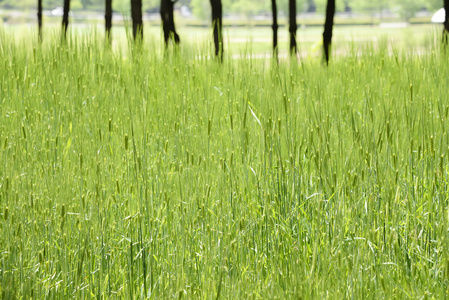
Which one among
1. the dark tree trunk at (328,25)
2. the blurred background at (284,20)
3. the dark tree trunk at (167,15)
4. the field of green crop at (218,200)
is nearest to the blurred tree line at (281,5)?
the blurred background at (284,20)

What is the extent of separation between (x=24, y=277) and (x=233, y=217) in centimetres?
81

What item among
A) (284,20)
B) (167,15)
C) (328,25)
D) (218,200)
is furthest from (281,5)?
(218,200)

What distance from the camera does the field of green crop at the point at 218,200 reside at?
1.82 meters

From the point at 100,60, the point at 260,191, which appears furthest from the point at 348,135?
the point at 100,60

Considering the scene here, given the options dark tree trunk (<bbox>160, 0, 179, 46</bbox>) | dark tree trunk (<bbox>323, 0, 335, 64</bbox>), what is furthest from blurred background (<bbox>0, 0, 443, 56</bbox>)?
dark tree trunk (<bbox>160, 0, 179, 46</bbox>)

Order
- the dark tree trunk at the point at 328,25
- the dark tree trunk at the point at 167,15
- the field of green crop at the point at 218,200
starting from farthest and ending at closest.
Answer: the dark tree trunk at the point at 167,15
the dark tree trunk at the point at 328,25
the field of green crop at the point at 218,200

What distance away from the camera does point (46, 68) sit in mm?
4309

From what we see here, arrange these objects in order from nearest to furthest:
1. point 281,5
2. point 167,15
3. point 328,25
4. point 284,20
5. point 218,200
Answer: point 218,200, point 328,25, point 167,15, point 281,5, point 284,20

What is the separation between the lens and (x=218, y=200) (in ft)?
6.98

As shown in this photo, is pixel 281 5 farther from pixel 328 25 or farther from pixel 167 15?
pixel 328 25

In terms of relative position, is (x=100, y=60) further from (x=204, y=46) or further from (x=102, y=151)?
(x=102, y=151)

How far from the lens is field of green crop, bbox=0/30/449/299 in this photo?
1.82 metres

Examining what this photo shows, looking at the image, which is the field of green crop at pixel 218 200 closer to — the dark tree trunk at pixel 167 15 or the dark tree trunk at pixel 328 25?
the dark tree trunk at pixel 328 25

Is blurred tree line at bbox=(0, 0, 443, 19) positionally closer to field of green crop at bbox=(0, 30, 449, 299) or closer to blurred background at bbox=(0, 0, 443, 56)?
blurred background at bbox=(0, 0, 443, 56)
